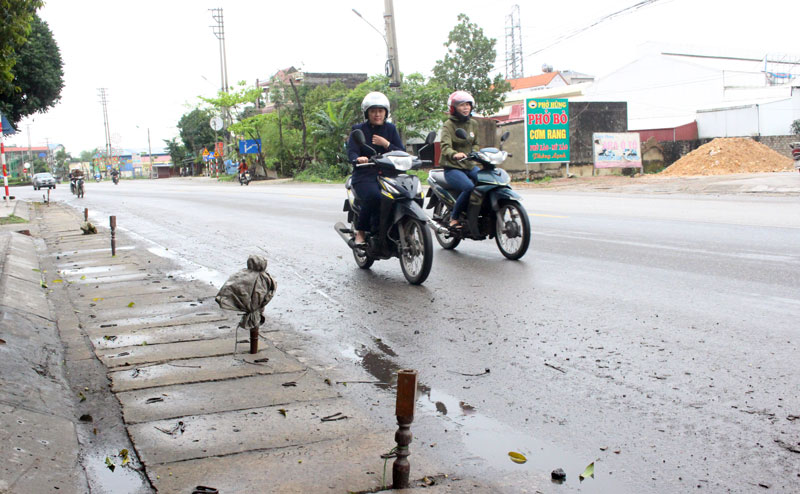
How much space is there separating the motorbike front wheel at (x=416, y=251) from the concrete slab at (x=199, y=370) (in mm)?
2568

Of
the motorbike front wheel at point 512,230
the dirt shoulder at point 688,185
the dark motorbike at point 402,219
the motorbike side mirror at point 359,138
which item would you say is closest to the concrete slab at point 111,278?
the dark motorbike at point 402,219

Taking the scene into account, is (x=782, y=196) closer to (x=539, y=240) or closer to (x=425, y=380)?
(x=539, y=240)

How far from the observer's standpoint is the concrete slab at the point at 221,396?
3.93 metres

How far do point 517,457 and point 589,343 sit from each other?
193 centimetres

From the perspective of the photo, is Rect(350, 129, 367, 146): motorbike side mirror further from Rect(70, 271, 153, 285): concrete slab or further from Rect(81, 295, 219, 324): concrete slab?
Rect(70, 271, 153, 285): concrete slab

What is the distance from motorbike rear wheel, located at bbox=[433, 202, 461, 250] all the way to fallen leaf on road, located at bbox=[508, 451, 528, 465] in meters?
6.31

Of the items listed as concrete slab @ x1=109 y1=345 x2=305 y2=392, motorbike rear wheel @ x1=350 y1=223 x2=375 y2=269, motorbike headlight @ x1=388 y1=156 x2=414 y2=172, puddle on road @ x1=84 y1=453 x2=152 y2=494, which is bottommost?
puddle on road @ x1=84 y1=453 x2=152 y2=494

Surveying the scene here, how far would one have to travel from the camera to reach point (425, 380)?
437 centimetres

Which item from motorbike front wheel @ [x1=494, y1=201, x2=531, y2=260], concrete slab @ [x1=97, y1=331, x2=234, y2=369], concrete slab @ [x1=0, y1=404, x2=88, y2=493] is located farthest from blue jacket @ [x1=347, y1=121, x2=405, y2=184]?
concrete slab @ [x1=0, y1=404, x2=88, y2=493]

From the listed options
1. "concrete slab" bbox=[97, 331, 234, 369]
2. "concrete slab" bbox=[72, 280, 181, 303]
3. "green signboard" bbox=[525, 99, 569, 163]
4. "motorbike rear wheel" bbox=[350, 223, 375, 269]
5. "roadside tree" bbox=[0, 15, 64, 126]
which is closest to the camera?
"concrete slab" bbox=[97, 331, 234, 369]

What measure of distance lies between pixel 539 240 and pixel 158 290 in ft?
17.4

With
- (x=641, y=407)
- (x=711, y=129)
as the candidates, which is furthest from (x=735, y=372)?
(x=711, y=129)

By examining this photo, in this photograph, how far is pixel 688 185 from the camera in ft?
74.8

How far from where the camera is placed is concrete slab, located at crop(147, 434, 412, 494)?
2975 millimetres
